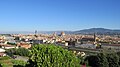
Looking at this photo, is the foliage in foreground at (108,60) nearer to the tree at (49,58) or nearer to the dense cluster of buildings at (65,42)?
the tree at (49,58)

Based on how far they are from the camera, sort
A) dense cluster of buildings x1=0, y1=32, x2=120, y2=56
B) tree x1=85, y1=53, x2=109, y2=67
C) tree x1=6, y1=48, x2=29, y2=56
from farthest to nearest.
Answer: dense cluster of buildings x1=0, y1=32, x2=120, y2=56 → tree x1=6, y1=48, x2=29, y2=56 → tree x1=85, y1=53, x2=109, y2=67

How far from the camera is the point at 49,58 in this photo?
13094 millimetres

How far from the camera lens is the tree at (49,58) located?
12844mm

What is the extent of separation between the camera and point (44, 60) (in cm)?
1287

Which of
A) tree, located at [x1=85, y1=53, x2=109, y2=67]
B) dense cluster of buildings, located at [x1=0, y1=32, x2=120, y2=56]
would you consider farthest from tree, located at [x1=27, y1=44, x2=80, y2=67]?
dense cluster of buildings, located at [x1=0, y1=32, x2=120, y2=56]

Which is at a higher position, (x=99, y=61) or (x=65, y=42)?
(x=99, y=61)

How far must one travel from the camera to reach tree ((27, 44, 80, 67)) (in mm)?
12844

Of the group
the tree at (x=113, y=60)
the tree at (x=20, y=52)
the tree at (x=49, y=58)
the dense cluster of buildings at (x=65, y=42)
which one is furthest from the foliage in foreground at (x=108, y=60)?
the dense cluster of buildings at (x=65, y=42)

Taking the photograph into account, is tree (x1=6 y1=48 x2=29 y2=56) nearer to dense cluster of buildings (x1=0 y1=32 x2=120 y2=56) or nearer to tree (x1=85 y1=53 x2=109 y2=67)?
dense cluster of buildings (x1=0 y1=32 x2=120 y2=56)

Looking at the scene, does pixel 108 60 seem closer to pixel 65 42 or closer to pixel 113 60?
pixel 113 60

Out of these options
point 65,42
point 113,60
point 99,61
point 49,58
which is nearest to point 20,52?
point 99,61

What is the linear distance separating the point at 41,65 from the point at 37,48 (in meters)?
1.44

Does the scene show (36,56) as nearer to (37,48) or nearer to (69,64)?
(37,48)

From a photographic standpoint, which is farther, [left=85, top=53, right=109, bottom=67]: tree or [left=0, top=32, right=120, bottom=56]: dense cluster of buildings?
[left=0, top=32, right=120, bottom=56]: dense cluster of buildings
